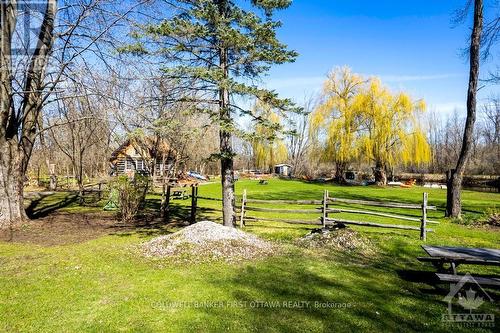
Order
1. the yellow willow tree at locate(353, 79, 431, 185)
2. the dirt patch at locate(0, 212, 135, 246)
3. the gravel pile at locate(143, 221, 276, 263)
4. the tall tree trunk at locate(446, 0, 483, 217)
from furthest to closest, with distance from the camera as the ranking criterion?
1. the yellow willow tree at locate(353, 79, 431, 185)
2. the tall tree trunk at locate(446, 0, 483, 217)
3. the dirt patch at locate(0, 212, 135, 246)
4. the gravel pile at locate(143, 221, 276, 263)

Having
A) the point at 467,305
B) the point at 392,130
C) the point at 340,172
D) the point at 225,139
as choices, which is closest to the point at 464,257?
the point at 467,305

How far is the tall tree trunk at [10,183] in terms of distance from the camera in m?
10.5

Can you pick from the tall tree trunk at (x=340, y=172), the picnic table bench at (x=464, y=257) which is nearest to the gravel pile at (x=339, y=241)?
the picnic table bench at (x=464, y=257)

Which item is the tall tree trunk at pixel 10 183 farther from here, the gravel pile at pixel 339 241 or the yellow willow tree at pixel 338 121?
the yellow willow tree at pixel 338 121

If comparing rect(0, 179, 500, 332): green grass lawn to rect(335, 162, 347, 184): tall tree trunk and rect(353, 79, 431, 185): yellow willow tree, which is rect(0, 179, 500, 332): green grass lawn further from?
rect(335, 162, 347, 184): tall tree trunk

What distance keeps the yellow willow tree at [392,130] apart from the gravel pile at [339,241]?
26.3 metres

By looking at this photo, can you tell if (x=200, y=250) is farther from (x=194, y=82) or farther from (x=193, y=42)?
Result: (x=193, y=42)

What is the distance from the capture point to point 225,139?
32.2 feet

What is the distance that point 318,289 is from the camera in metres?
5.90

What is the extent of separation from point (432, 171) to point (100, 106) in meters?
66.2

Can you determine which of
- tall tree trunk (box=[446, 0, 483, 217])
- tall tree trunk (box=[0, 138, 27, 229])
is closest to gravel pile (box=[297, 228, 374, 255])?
tall tree trunk (box=[446, 0, 483, 217])

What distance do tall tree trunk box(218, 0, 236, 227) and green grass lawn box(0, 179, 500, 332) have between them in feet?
8.01

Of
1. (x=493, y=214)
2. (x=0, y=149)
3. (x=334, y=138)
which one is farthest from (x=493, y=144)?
(x=0, y=149)

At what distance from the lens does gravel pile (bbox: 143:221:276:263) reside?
7591 mm
